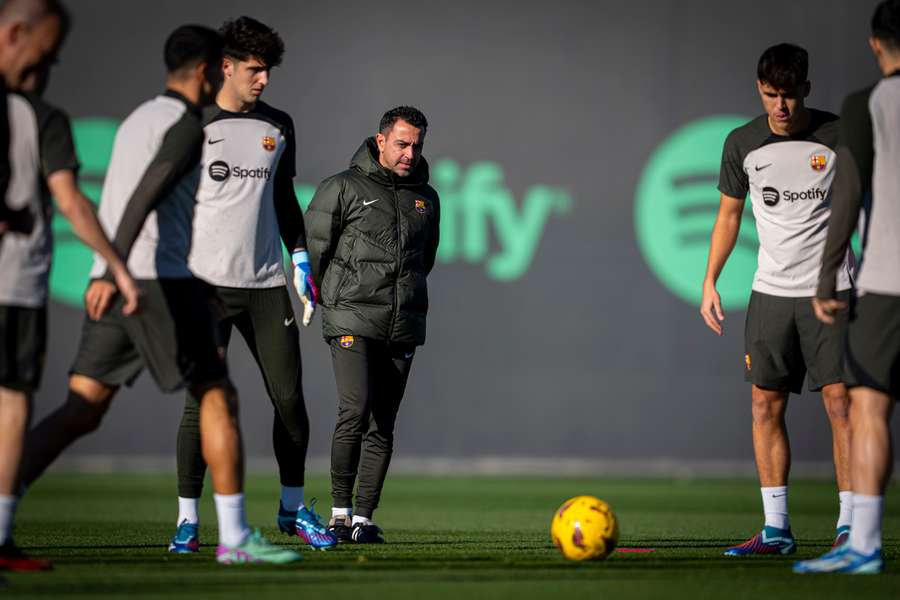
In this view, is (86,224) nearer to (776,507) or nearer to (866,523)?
(866,523)

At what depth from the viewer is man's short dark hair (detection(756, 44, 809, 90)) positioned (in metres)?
6.11

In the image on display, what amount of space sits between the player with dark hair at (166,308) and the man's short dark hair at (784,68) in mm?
2619

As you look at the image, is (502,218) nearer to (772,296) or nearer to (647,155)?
(647,155)

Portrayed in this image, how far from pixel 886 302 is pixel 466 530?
3261 millimetres

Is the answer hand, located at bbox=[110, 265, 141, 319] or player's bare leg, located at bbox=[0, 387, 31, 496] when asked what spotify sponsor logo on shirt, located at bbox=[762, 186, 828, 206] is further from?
player's bare leg, located at bbox=[0, 387, 31, 496]

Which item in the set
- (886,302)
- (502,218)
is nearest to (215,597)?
(886,302)

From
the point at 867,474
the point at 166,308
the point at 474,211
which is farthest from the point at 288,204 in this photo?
the point at 474,211

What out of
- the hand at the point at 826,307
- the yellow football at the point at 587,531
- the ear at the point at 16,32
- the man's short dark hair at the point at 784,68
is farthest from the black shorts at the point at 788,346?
the ear at the point at 16,32

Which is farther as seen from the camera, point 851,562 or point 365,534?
point 365,534

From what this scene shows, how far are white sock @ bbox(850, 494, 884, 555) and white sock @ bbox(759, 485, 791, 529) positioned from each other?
49.3 inches

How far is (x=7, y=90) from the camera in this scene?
15.7 feet

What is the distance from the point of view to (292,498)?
253 inches

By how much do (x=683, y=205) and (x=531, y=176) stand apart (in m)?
1.51

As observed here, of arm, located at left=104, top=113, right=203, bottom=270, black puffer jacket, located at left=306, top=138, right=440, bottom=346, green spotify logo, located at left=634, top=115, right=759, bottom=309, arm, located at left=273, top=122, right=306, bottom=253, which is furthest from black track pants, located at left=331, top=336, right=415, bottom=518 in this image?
green spotify logo, located at left=634, top=115, right=759, bottom=309
